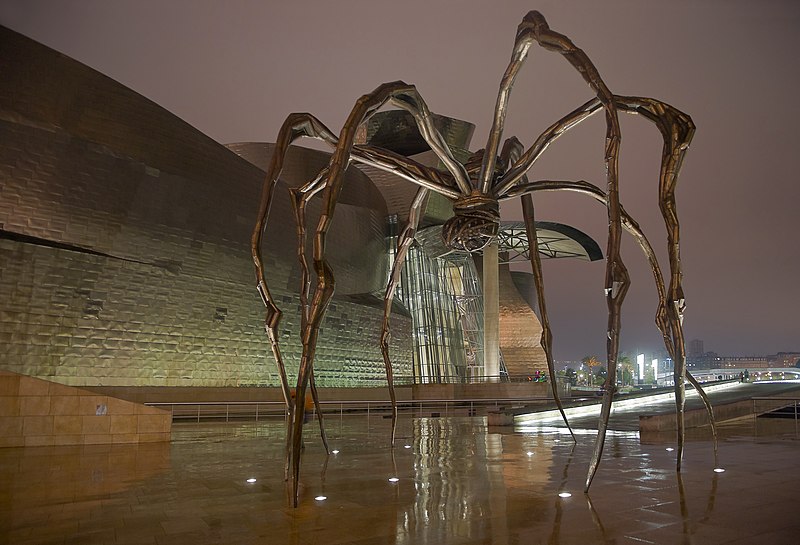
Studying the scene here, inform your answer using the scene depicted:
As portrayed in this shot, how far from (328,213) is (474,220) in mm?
2496

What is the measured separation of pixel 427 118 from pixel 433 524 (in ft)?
13.6

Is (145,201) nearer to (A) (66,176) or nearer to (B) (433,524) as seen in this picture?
(A) (66,176)

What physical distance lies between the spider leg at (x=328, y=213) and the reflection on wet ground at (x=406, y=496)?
78 cm

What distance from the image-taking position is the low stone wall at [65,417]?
11.0 m

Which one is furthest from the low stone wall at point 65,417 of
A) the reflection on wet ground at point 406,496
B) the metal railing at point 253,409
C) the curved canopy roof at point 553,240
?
the curved canopy roof at point 553,240

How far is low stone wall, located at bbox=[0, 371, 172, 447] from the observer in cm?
1095

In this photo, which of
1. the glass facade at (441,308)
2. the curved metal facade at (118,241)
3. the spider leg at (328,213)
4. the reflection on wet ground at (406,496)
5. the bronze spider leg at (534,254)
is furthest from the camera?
the glass facade at (441,308)

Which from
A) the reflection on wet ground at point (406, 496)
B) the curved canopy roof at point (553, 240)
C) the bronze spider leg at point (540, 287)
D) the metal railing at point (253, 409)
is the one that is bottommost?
the metal railing at point (253, 409)

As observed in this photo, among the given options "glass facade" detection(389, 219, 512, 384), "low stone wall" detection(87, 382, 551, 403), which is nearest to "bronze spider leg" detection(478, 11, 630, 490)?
"low stone wall" detection(87, 382, 551, 403)

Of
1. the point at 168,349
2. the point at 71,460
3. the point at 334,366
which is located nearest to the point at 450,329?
the point at 334,366

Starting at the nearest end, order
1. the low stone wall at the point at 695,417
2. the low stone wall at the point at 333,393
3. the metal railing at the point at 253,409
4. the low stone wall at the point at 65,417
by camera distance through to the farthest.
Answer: the low stone wall at the point at 65,417 < the low stone wall at the point at 695,417 < the metal railing at the point at 253,409 < the low stone wall at the point at 333,393

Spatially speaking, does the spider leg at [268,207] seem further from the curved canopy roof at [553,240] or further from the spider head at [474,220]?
the curved canopy roof at [553,240]

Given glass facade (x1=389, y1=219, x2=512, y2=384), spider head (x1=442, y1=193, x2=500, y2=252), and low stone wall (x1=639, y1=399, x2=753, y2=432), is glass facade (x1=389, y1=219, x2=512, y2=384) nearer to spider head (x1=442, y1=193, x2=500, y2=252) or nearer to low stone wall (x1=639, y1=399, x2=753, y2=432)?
low stone wall (x1=639, y1=399, x2=753, y2=432)

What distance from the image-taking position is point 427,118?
6473 millimetres
